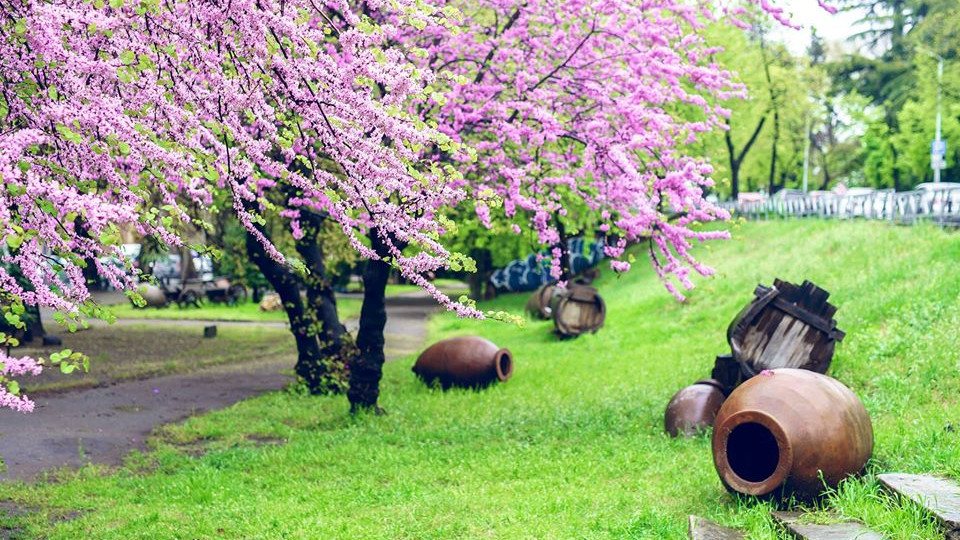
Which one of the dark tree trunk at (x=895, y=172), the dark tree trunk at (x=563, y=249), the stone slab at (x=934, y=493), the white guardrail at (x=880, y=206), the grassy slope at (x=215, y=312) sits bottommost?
the grassy slope at (x=215, y=312)

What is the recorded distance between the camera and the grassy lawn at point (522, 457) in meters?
7.09

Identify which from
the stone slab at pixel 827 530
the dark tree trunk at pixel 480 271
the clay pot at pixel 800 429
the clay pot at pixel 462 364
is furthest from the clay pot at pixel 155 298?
the stone slab at pixel 827 530

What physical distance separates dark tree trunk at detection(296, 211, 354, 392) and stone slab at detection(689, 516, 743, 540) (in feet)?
27.2

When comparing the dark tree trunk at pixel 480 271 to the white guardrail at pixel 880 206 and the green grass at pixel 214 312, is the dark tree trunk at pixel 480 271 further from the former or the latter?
the white guardrail at pixel 880 206

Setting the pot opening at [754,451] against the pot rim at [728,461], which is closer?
the pot rim at [728,461]

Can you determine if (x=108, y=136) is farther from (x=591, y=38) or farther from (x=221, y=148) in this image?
(x=591, y=38)

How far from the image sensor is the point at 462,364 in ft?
48.7

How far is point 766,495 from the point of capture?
6855 millimetres

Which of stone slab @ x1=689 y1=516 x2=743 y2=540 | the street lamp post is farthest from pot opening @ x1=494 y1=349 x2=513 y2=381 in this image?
the street lamp post

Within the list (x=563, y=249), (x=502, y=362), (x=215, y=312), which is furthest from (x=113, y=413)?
(x=215, y=312)

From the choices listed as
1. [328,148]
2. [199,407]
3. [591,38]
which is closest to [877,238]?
[591,38]

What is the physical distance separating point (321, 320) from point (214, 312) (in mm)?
19520

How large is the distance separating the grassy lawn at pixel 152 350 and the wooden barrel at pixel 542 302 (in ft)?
23.4

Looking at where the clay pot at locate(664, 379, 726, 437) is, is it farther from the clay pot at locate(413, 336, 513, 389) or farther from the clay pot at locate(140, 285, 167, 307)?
the clay pot at locate(140, 285, 167, 307)
